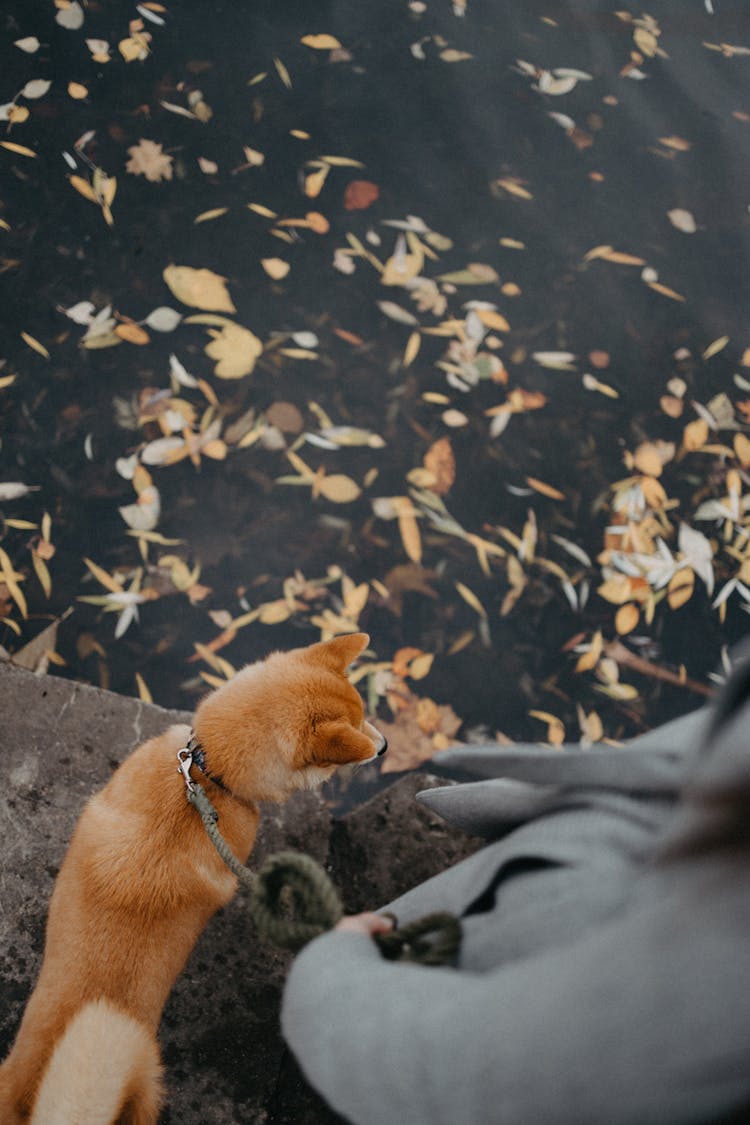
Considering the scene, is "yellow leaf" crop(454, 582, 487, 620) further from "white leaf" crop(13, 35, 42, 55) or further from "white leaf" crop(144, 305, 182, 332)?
"white leaf" crop(13, 35, 42, 55)

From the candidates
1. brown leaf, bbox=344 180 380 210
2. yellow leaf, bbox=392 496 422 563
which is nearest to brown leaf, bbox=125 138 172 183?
brown leaf, bbox=344 180 380 210

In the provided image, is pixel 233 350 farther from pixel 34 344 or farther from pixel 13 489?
pixel 13 489

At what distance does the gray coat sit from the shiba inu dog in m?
0.81

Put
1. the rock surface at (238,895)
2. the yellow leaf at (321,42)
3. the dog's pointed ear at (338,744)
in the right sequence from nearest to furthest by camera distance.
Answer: the dog's pointed ear at (338,744), the rock surface at (238,895), the yellow leaf at (321,42)

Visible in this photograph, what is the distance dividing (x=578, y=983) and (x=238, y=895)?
1.93m

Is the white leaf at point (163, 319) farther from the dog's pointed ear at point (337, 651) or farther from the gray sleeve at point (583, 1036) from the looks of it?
the gray sleeve at point (583, 1036)

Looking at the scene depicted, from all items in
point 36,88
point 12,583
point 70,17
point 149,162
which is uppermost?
point 70,17

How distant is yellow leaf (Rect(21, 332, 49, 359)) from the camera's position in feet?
11.4

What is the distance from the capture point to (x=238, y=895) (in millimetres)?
2570

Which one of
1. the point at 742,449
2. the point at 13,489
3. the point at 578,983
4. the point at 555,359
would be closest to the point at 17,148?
the point at 13,489

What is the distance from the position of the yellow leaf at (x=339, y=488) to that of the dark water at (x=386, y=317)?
7 centimetres

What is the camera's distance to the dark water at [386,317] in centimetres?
331

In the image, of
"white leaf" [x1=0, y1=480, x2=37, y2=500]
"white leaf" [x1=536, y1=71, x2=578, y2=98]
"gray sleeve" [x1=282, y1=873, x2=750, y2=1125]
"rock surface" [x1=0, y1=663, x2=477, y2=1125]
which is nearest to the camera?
"gray sleeve" [x1=282, y1=873, x2=750, y2=1125]

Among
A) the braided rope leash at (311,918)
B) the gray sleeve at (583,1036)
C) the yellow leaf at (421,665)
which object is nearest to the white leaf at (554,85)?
the yellow leaf at (421,665)
